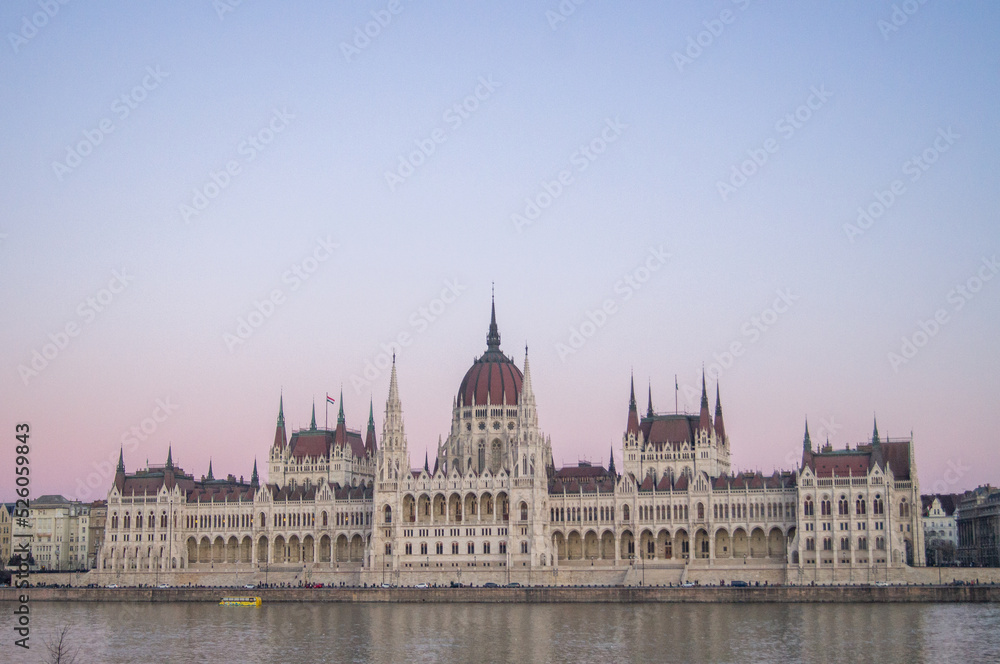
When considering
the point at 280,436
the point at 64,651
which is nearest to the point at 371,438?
the point at 280,436

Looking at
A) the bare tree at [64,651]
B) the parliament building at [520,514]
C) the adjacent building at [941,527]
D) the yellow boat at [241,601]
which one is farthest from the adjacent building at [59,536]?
the adjacent building at [941,527]

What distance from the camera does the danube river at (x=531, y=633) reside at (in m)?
78.1

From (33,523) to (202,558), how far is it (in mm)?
37251

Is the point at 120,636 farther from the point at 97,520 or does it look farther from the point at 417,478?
the point at 97,520

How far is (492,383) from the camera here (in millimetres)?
144375

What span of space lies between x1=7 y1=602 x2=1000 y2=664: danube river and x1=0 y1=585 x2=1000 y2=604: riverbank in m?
2.62

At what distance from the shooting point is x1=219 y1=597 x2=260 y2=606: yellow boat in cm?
11694

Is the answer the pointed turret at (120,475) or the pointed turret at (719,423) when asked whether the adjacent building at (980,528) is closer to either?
the pointed turret at (719,423)

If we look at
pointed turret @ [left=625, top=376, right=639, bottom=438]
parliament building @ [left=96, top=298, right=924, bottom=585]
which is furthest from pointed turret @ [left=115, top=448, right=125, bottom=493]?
pointed turret @ [left=625, top=376, right=639, bottom=438]

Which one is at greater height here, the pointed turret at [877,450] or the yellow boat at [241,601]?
the pointed turret at [877,450]

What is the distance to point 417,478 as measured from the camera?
13588cm

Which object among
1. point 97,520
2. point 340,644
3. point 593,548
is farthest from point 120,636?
point 97,520

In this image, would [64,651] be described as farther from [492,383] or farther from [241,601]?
[492,383]

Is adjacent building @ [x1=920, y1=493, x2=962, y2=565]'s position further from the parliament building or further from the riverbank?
the riverbank
